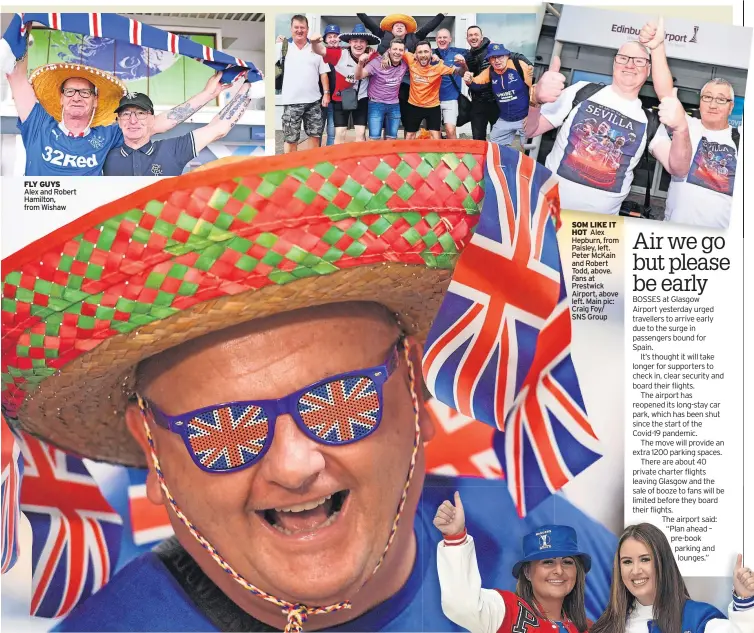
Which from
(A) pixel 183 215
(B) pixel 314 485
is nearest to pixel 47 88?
(A) pixel 183 215

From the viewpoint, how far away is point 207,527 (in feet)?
10.4

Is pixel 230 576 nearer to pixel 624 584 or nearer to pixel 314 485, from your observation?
pixel 314 485

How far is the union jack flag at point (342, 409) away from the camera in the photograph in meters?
2.99

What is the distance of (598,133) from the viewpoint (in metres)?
3.66

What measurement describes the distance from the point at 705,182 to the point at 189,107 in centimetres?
198

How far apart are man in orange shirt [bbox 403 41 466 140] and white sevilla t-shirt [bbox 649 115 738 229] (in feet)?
2.68

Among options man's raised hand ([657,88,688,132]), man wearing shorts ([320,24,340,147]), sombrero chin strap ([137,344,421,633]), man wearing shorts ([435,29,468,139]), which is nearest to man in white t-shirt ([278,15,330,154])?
man wearing shorts ([320,24,340,147])

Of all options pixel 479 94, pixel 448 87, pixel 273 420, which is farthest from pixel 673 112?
pixel 273 420

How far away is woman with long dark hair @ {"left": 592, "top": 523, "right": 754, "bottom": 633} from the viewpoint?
3576 mm

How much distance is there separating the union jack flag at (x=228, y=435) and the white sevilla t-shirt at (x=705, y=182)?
70.1 inches

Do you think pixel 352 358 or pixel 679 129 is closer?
pixel 352 358

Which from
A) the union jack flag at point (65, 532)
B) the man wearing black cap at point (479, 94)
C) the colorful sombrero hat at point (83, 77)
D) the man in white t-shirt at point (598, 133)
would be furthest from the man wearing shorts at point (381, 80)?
the union jack flag at point (65, 532)

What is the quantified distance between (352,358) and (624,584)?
1.44m

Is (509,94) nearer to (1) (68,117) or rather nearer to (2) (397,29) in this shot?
(2) (397,29)
